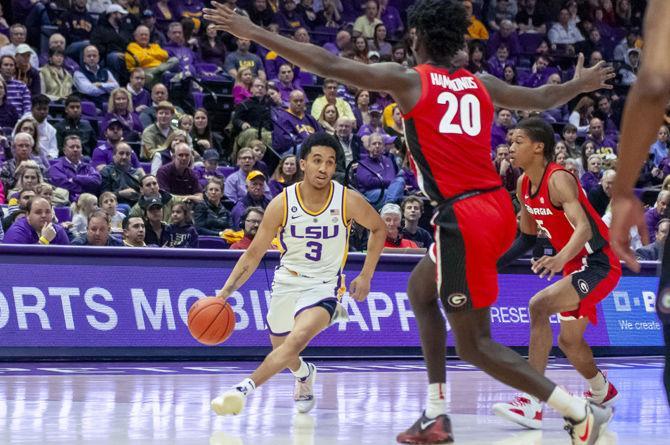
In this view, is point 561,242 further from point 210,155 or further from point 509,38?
point 509,38

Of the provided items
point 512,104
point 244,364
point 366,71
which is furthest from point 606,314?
point 366,71

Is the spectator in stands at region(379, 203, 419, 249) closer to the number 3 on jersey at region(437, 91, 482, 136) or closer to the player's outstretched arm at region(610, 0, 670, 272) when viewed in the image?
the number 3 on jersey at region(437, 91, 482, 136)

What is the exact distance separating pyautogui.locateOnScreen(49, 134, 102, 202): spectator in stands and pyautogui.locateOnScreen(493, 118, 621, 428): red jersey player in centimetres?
674

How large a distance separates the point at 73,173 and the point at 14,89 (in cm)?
163

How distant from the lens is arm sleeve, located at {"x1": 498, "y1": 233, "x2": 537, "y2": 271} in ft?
24.5

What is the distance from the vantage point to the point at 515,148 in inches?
296

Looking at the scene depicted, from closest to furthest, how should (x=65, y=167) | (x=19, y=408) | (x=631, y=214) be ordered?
(x=631, y=214) < (x=19, y=408) < (x=65, y=167)

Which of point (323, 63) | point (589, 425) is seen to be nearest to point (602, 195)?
point (589, 425)

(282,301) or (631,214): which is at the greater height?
(631,214)

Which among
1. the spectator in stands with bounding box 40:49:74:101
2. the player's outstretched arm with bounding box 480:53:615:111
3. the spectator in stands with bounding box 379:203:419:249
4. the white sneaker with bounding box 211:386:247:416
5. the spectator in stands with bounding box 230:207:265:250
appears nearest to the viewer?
the player's outstretched arm with bounding box 480:53:615:111

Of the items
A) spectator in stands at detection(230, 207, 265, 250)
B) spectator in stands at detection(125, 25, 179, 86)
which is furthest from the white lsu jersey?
spectator in stands at detection(125, 25, 179, 86)

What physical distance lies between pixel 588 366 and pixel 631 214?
17.6 ft

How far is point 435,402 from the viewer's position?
6.02 meters

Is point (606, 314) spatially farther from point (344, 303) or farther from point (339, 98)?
point (339, 98)
